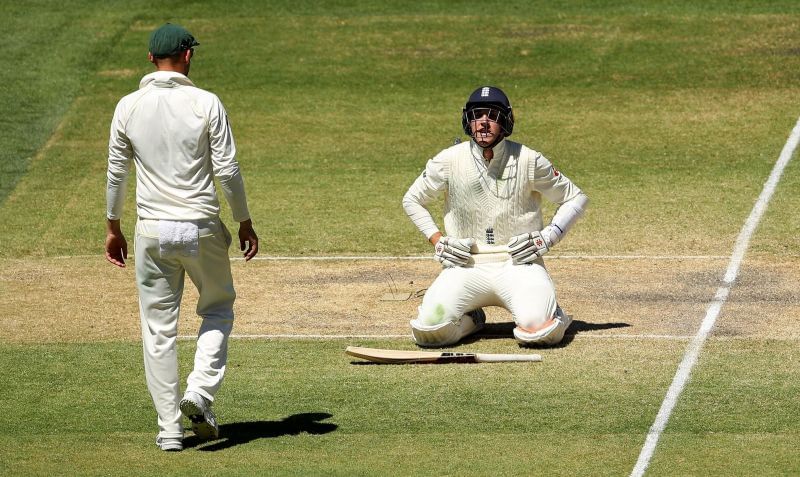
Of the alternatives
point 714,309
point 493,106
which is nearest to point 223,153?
point 493,106

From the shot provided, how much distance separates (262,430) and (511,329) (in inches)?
124

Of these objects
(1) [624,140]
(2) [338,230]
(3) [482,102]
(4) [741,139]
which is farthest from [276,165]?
(3) [482,102]

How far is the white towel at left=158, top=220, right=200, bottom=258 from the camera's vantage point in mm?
8984

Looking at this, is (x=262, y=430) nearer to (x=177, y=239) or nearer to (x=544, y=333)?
(x=177, y=239)

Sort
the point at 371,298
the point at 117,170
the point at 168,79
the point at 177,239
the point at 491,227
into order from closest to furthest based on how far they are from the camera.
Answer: the point at 177,239 < the point at 168,79 < the point at 117,170 < the point at 491,227 < the point at 371,298

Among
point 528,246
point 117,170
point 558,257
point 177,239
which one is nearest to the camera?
point 177,239

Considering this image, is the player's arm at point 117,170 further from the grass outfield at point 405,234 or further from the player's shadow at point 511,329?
the player's shadow at point 511,329

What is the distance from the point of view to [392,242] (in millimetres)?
15227

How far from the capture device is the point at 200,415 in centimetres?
900

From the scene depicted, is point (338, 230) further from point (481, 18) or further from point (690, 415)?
point (481, 18)

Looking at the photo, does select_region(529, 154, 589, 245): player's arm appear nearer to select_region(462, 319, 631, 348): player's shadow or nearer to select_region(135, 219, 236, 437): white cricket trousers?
select_region(462, 319, 631, 348): player's shadow

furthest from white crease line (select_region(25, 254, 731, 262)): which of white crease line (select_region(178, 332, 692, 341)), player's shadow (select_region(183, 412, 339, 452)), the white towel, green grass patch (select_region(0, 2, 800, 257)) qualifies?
the white towel

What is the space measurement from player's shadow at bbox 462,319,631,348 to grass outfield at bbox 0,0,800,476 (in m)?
0.08

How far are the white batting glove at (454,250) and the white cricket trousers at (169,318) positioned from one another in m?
2.84
